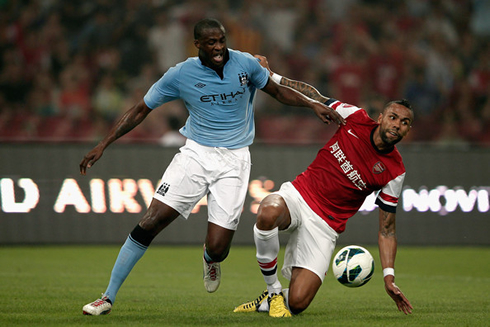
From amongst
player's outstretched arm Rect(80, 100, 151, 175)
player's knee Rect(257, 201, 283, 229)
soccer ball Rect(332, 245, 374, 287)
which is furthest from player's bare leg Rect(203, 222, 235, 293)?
player's outstretched arm Rect(80, 100, 151, 175)

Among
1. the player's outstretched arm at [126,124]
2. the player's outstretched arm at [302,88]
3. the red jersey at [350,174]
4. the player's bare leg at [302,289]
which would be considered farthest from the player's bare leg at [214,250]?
the player's outstretched arm at [302,88]

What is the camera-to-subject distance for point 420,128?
14297 mm

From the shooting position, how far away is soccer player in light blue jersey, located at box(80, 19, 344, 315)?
5941 mm

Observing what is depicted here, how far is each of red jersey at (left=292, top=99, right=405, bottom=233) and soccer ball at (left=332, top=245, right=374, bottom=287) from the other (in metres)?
0.29

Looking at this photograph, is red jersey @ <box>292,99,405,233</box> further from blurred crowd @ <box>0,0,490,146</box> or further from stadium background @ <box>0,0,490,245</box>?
blurred crowd @ <box>0,0,490,146</box>

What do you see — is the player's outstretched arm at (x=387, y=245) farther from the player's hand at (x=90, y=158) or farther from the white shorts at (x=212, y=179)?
the player's hand at (x=90, y=158)

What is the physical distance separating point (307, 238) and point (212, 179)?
931 millimetres

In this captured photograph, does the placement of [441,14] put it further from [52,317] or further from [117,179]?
[52,317]

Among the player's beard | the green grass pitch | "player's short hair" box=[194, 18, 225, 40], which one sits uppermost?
"player's short hair" box=[194, 18, 225, 40]

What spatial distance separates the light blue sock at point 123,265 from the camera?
5.81 meters

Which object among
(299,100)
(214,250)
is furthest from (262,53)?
(214,250)

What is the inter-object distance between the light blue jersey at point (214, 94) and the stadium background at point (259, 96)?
521 cm

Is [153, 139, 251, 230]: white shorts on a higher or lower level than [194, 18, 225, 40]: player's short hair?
lower

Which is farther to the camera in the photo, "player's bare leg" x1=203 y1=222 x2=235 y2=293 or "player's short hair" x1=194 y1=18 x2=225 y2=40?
"player's bare leg" x1=203 y1=222 x2=235 y2=293
